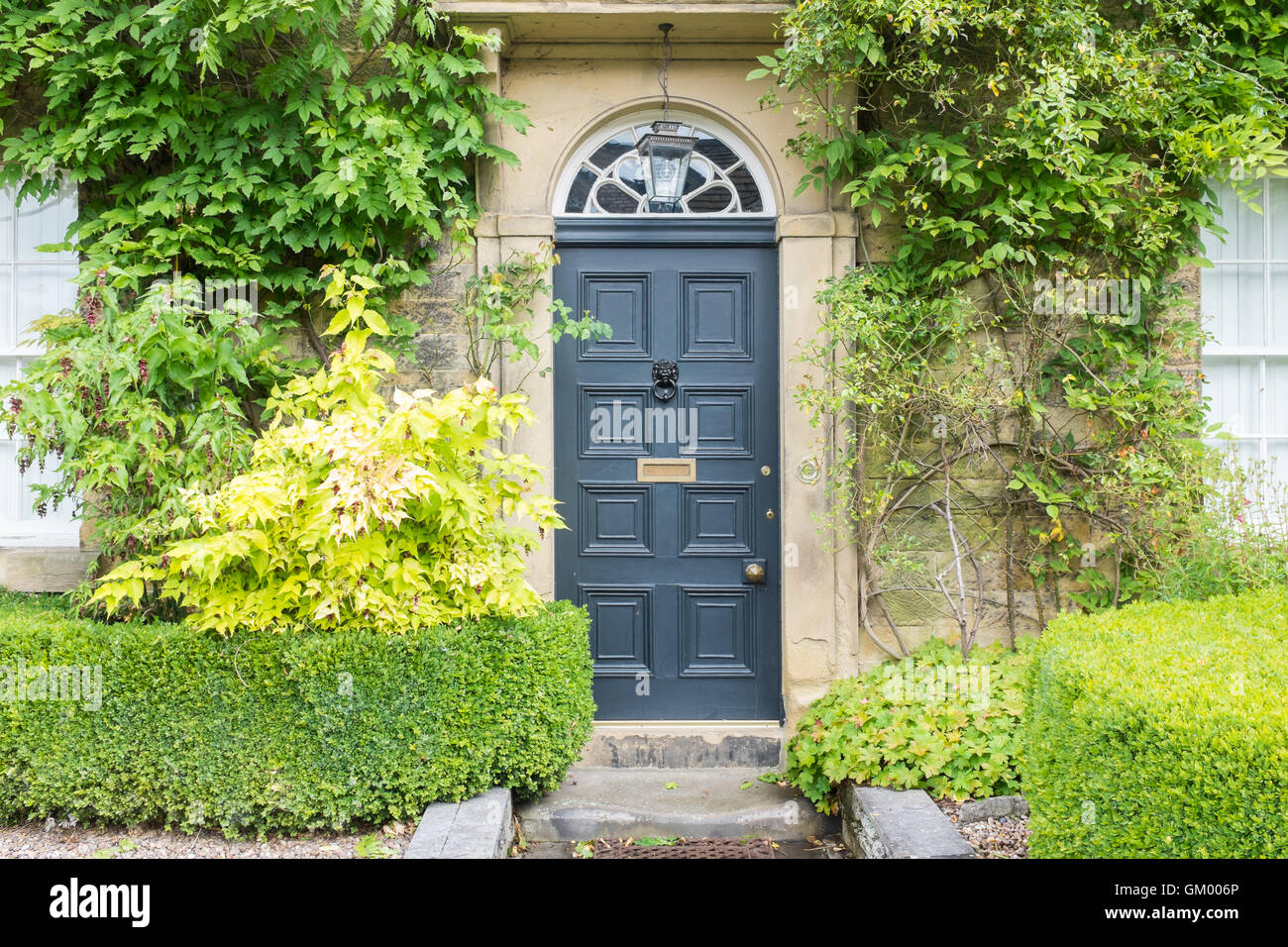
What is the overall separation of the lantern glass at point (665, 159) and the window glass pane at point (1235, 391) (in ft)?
10.4

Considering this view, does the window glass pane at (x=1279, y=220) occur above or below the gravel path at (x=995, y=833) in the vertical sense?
above

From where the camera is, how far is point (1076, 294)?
15.1 feet

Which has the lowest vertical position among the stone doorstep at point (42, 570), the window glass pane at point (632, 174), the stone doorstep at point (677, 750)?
the stone doorstep at point (677, 750)

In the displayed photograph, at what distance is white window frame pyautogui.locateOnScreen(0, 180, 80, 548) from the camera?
510cm

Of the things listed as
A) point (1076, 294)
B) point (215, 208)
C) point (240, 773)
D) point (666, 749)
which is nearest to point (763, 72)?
point (1076, 294)

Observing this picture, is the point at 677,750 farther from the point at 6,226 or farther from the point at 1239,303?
the point at 6,226

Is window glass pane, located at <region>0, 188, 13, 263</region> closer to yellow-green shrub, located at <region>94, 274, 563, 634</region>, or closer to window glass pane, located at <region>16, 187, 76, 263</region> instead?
window glass pane, located at <region>16, 187, 76, 263</region>

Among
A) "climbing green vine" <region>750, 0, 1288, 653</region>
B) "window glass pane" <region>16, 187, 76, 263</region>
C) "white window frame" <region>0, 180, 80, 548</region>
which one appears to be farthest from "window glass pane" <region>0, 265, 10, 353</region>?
"climbing green vine" <region>750, 0, 1288, 653</region>

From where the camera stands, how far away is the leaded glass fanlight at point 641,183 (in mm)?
5000

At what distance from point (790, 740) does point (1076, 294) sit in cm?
270

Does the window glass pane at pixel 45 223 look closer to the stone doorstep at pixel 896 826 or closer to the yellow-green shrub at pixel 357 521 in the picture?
the yellow-green shrub at pixel 357 521

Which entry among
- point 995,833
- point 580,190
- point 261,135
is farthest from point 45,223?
point 995,833

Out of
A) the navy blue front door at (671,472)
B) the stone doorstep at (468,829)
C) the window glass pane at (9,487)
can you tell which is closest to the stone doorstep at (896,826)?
the navy blue front door at (671,472)

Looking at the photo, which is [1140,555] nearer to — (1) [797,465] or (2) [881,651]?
(2) [881,651]
